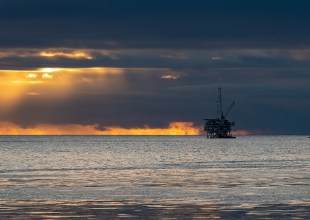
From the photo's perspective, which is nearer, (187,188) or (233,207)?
(233,207)

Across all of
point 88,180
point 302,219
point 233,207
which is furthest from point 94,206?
point 88,180

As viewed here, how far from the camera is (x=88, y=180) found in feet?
278

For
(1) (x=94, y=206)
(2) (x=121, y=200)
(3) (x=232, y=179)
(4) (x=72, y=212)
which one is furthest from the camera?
(3) (x=232, y=179)

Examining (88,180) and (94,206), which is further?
(88,180)

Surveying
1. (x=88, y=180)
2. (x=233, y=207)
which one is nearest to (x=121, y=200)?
(x=233, y=207)

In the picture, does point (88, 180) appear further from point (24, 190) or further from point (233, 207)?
point (233, 207)

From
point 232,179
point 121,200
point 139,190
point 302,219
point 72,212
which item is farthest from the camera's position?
point 232,179

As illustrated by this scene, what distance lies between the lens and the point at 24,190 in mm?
68750

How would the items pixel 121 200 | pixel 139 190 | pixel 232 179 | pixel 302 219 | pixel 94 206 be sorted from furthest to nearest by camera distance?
1. pixel 232 179
2. pixel 139 190
3. pixel 121 200
4. pixel 94 206
5. pixel 302 219

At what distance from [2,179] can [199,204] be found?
113ft

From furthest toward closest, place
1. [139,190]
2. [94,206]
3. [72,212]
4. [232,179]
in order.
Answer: [232,179] → [139,190] → [94,206] → [72,212]

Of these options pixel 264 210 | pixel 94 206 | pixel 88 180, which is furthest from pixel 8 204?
pixel 88 180

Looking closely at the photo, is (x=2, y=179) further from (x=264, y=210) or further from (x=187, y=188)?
(x=264, y=210)

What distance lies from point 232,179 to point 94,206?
31.5 metres
